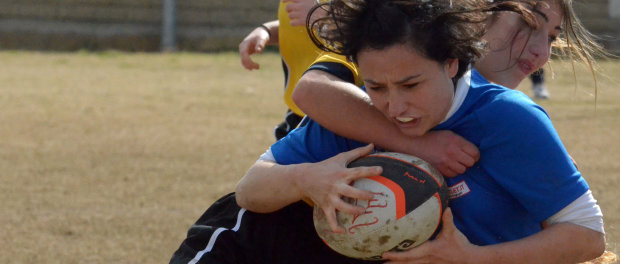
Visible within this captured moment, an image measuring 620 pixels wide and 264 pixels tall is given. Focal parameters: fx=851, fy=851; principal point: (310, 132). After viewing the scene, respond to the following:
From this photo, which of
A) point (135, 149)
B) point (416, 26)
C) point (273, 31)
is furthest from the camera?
point (135, 149)

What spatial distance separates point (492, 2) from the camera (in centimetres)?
278

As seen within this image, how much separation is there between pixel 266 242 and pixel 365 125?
0.60 meters

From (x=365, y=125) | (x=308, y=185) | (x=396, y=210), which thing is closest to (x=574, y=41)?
(x=365, y=125)

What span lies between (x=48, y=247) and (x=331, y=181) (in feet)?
8.75

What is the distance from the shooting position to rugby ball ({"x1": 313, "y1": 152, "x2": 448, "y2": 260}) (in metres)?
2.54

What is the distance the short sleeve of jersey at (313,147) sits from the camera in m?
2.89

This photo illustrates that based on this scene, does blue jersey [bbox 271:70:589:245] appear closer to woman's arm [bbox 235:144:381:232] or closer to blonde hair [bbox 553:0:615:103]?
woman's arm [bbox 235:144:381:232]

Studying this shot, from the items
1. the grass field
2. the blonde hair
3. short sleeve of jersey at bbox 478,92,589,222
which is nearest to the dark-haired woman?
short sleeve of jersey at bbox 478,92,589,222

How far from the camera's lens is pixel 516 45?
3.06 meters

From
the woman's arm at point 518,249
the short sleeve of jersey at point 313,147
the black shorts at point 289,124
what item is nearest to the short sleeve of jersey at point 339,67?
the short sleeve of jersey at point 313,147

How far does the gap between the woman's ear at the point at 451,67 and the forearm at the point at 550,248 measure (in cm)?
54

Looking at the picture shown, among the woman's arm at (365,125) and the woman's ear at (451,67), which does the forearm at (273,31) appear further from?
the woman's ear at (451,67)

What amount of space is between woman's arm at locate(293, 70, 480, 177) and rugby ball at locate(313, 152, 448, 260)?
0.20 feet

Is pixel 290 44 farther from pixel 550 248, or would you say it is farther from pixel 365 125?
pixel 550 248
